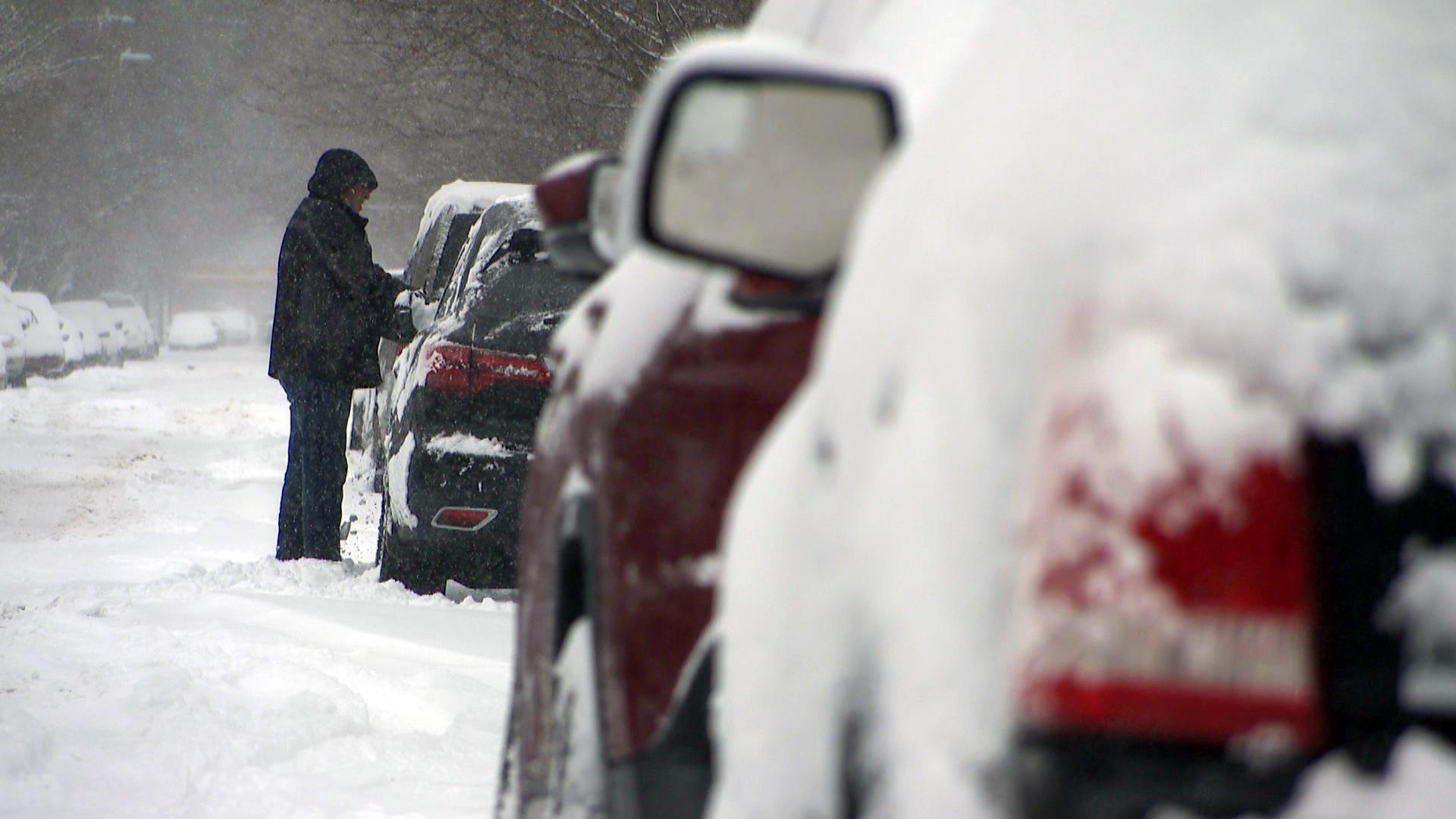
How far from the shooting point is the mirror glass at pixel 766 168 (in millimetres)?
1438

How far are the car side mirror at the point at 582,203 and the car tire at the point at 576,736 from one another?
24.9 inches

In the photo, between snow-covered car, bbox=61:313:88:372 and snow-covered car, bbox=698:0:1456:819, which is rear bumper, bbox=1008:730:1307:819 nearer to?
snow-covered car, bbox=698:0:1456:819

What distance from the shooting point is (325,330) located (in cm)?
773

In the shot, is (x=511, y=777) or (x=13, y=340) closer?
(x=511, y=777)

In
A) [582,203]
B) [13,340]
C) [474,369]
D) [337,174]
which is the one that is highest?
[582,203]

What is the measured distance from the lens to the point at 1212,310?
1010mm

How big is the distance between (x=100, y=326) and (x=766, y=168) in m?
38.9

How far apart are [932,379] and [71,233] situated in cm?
4946

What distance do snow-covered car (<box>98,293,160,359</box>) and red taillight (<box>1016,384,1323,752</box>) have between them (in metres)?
41.0

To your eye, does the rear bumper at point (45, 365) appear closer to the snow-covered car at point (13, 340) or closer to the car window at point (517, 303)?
the snow-covered car at point (13, 340)

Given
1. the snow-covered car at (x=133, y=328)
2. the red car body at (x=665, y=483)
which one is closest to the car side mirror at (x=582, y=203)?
the red car body at (x=665, y=483)

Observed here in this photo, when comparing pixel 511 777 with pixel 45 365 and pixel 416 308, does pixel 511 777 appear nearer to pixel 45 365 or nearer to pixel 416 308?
pixel 416 308

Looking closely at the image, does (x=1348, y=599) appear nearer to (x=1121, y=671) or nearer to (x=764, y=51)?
(x=1121, y=671)

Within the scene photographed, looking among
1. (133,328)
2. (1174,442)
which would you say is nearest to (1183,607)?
(1174,442)
